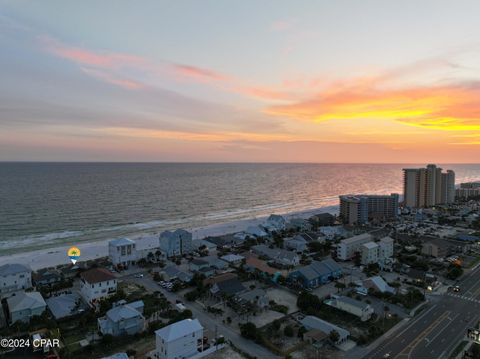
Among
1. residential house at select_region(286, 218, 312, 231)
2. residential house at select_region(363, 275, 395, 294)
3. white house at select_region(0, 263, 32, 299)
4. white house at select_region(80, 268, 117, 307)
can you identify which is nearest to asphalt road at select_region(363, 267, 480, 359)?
residential house at select_region(363, 275, 395, 294)

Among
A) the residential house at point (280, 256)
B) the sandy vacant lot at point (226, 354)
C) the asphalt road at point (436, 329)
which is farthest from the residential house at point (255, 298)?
the residential house at point (280, 256)

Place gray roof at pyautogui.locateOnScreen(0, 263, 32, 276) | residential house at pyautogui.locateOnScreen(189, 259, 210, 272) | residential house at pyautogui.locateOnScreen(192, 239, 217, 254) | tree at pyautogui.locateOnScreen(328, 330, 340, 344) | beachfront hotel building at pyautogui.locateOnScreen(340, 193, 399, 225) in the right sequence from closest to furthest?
tree at pyautogui.locateOnScreen(328, 330, 340, 344)
gray roof at pyautogui.locateOnScreen(0, 263, 32, 276)
residential house at pyautogui.locateOnScreen(189, 259, 210, 272)
residential house at pyautogui.locateOnScreen(192, 239, 217, 254)
beachfront hotel building at pyautogui.locateOnScreen(340, 193, 399, 225)

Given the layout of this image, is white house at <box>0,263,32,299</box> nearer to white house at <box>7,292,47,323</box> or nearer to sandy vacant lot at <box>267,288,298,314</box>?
white house at <box>7,292,47,323</box>

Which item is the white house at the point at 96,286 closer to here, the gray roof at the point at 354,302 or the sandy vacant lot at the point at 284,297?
the sandy vacant lot at the point at 284,297

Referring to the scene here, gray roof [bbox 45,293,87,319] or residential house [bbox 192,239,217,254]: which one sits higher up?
gray roof [bbox 45,293,87,319]

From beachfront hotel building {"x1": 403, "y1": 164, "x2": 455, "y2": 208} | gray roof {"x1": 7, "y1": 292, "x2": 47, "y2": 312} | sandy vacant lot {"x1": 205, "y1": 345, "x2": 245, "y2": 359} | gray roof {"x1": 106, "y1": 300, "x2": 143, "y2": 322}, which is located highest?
beachfront hotel building {"x1": 403, "y1": 164, "x2": 455, "y2": 208}

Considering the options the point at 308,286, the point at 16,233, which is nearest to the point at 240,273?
the point at 308,286

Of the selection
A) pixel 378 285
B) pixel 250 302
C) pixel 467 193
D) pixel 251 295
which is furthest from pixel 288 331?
pixel 467 193

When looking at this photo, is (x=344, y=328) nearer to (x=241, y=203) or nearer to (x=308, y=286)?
(x=308, y=286)
